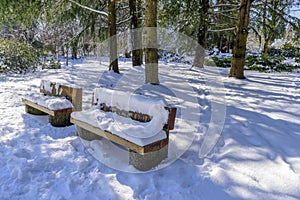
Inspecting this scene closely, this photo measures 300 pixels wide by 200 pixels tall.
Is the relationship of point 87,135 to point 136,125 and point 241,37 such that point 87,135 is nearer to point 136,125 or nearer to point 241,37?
point 136,125

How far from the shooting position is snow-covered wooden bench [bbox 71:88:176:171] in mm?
2373

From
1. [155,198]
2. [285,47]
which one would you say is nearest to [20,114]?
[155,198]

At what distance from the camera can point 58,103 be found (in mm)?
3627

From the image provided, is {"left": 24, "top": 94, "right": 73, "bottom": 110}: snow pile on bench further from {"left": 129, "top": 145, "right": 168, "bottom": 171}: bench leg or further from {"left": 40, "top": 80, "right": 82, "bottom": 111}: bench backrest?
{"left": 129, "top": 145, "right": 168, "bottom": 171}: bench leg

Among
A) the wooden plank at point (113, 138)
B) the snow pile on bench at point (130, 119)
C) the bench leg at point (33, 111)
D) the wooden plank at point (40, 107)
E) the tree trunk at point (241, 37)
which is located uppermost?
the tree trunk at point (241, 37)

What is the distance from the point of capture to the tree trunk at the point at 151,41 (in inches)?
A: 221

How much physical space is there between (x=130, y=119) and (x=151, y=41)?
3.39 m

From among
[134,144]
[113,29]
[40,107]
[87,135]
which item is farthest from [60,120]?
[113,29]

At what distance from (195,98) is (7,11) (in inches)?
260

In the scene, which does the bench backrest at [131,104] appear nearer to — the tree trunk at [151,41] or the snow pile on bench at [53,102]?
the snow pile on bench at [53,102]

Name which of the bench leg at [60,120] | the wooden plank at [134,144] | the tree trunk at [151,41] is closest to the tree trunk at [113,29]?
the tree trunk at [151,41]

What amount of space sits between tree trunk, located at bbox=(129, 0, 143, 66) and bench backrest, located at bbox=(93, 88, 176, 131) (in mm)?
6716

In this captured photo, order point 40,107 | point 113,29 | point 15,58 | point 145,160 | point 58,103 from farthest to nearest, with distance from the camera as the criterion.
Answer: point 15,58, point 113,29, point 40,107, point 58,103, point 145,160

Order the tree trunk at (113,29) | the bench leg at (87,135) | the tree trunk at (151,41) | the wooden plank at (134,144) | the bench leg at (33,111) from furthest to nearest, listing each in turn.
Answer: the tree trunk at (113,29) < the tree trunk at (151,41) < the bench leg at (33,111) < the bench leg at (87,135) < the wooden plank at (134,144)
